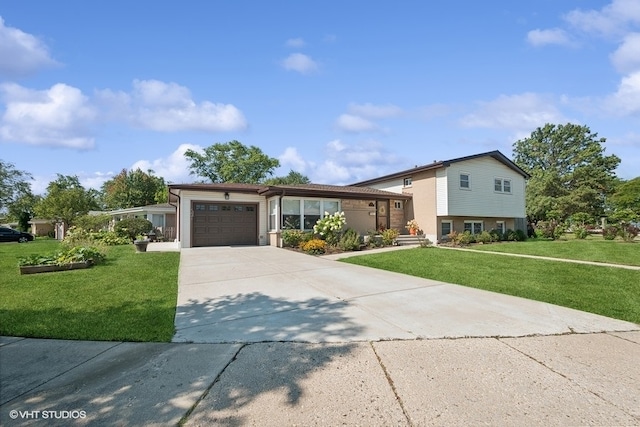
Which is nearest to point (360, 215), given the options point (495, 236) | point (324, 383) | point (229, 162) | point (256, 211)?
point (256, 211)

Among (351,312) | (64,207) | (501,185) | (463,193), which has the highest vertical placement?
(501,185)

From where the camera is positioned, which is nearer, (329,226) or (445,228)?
(329,226)

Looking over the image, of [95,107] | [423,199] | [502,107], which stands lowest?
[423,199]

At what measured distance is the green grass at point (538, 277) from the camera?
5656 millimetres

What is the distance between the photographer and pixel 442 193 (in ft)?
55.8

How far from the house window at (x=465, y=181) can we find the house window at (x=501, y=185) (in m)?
2.66

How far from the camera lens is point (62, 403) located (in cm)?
246

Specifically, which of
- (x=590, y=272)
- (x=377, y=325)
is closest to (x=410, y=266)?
(x=590, y=272)

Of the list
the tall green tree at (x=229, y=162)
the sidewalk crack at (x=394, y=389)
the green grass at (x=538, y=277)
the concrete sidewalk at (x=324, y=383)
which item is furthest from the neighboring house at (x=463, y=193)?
the tall green tree at (x=229, y=162)

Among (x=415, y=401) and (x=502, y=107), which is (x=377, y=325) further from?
(x=502, y=107)

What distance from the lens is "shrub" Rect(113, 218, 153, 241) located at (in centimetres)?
2098

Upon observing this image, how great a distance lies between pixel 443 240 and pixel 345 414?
1684 centimetres

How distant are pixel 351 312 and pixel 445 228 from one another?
15074 mm

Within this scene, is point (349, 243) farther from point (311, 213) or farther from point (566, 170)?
point (566, 170)
